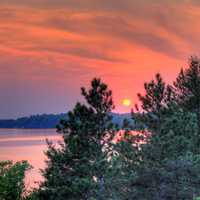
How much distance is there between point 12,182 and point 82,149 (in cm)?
589

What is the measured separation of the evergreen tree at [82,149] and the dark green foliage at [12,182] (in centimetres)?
367

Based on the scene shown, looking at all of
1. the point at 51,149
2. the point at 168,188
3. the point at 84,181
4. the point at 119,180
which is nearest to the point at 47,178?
the point at 51,149

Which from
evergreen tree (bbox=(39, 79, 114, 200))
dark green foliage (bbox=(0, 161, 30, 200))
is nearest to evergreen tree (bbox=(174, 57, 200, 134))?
evergreen tree (bbox=(39, 79, 114, 200))

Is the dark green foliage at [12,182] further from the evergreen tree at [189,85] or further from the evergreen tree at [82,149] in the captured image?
the evergreen tree at [189,85]

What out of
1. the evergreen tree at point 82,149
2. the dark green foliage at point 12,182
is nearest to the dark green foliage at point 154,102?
the evergreen tree at point 82,149

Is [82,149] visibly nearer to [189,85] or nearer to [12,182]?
[12,182]

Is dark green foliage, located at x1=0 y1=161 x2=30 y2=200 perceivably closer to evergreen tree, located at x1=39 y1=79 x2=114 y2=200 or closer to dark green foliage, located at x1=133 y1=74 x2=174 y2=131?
evergreen tree, located at x1=39 y1=79 x2=114 y2=200

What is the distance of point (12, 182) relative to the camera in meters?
26.8

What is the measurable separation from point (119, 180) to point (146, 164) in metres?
1.71

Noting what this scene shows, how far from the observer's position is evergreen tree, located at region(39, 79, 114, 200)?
30094 millimetres

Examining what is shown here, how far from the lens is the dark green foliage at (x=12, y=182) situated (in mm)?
26594

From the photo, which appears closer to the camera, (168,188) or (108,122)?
(168,188)

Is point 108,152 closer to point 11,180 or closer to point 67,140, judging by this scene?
point 67,140

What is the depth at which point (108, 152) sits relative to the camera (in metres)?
30.1
